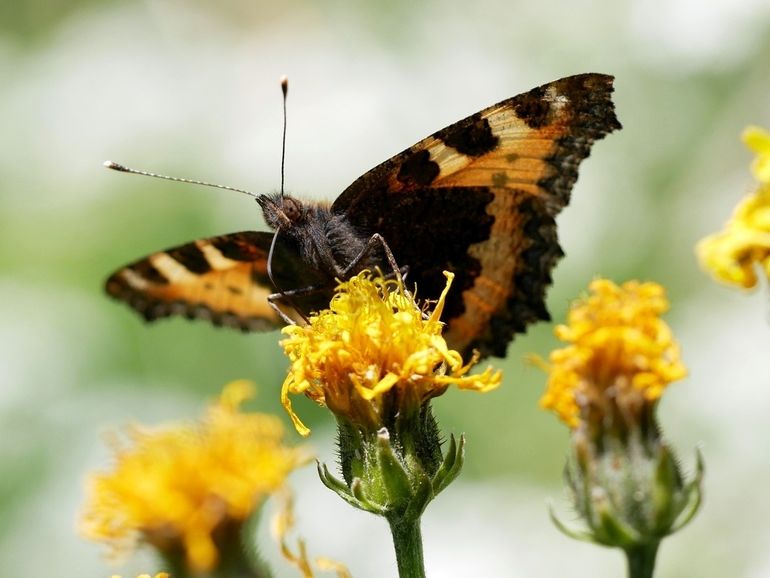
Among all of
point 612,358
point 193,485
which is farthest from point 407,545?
point 193,485

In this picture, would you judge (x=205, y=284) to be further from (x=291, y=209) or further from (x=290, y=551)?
(x=290, y=551)

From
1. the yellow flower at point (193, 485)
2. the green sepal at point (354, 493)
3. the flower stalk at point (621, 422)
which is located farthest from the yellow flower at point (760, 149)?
the yellow flower at point (193, 485)

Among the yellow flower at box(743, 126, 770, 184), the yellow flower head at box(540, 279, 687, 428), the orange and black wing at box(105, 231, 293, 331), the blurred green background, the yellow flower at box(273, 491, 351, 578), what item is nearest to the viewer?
the yellow flower at box(743, 126, 770, 184)

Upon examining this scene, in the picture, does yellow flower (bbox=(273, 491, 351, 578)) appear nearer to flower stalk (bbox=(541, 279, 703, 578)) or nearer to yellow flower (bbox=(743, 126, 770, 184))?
flower stalk (bbox=(541, 279, 703, 578))

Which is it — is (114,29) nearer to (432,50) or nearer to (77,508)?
(432,50)

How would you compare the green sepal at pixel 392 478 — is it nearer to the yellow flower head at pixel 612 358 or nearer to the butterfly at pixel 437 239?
the yellow flower head at pixel 612 358

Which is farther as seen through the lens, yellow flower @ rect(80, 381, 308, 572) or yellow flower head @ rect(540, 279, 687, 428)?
yellow flower @ rect(80, 381, 308, 572)

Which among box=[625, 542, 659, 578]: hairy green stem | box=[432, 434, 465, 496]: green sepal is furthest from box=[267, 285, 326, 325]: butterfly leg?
box=[625, 542, 659, 578]: hairy green stem

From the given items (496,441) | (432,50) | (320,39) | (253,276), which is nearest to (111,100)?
(320,39)
